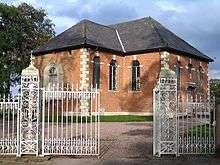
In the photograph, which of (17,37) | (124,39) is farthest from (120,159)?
(17,37)

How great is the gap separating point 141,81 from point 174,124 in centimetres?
2434

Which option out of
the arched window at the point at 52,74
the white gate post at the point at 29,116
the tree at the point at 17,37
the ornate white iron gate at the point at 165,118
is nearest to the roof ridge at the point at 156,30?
the arched window at the point at 52,74

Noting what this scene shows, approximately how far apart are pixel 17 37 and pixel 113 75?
45.7 feet

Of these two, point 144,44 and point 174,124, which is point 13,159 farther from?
point 144,44

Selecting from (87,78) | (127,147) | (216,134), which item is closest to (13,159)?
(127,147)

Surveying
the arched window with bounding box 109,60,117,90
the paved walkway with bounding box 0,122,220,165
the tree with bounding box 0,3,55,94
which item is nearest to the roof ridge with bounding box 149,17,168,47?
the arched window with bounding box 109,60,117,90

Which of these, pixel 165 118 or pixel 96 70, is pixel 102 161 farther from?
pixel 96 70

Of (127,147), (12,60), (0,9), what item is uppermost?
(0,9)

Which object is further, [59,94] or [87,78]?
[87,78]

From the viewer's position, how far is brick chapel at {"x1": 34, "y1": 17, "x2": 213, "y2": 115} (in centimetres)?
3525

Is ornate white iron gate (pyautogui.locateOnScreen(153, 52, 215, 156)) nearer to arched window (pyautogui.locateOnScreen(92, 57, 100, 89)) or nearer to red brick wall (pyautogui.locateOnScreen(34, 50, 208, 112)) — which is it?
red brick wall (pyautogui.locateOnScreen(34, 50, 208, 112))

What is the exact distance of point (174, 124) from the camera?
1312 cm

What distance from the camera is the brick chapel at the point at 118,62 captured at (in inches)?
1388

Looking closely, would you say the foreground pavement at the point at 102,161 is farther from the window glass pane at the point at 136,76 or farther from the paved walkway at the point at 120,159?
the window glass pane at the point at 136,76
